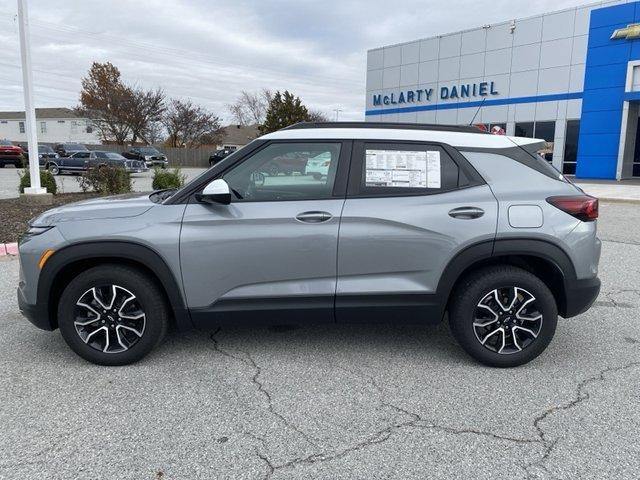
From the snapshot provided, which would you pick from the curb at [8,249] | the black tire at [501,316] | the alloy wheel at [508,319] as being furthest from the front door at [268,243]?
the curb at [8,249]

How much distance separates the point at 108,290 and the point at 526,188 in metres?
3.09

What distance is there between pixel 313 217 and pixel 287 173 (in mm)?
441

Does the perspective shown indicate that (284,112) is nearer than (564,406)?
No

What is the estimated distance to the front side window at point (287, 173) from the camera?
139 inches

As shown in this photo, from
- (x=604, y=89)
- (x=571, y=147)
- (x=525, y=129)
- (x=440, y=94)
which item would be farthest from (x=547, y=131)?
(x=440, y=94)

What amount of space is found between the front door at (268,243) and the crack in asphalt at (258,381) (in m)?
0.39

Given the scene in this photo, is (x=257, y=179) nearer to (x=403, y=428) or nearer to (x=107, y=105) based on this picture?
(x=403, y=428)

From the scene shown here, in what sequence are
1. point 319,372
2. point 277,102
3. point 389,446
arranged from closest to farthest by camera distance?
point 389,446 → point 319,372 → point 277,102

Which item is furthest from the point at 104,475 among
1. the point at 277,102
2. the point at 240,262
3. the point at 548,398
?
the point at 277,102

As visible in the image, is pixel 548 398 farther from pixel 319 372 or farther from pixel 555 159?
pixel 555 159

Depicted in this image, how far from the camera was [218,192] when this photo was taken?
3270 millimetres

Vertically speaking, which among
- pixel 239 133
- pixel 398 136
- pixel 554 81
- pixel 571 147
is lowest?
pixel 398 136

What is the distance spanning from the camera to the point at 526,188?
3.51m

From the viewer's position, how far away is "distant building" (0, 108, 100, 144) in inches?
2928
